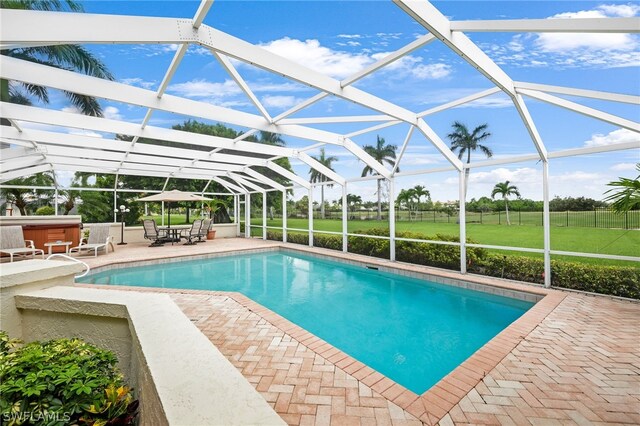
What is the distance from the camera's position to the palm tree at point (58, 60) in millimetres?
12103

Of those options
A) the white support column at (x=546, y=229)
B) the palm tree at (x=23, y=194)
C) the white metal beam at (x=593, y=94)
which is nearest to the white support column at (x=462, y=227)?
the white support column at (x=546, y=229)

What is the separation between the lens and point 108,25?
3.73m

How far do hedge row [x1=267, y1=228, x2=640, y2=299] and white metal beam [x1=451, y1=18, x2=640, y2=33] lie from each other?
5298 mm

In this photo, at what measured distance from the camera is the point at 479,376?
3.30 m

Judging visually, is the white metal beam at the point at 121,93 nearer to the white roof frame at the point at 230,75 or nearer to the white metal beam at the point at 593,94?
the white roof frame at the point at 230,75

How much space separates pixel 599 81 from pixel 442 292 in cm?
585

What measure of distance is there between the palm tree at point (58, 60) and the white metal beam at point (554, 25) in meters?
15.3

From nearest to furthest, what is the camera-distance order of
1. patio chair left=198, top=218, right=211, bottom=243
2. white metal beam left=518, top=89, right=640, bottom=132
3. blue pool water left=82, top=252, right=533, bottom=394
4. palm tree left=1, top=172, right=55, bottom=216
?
blue pool water left=82, top=252, right=533, bottom=394 < white metal beam left=518, top=89, right=640, bottom=132 < patio chair left=198, top=218, right=211, bottom=243 < palm tree left=1, top=172, right=55, bottom=216

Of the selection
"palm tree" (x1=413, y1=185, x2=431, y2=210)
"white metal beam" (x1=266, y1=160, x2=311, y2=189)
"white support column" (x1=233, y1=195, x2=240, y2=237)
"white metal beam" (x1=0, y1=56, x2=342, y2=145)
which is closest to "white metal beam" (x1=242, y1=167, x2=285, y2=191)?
"white metal beam" (x1=266, y1=160, x2=311, y2=189)

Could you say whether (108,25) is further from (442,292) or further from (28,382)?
(442,292)

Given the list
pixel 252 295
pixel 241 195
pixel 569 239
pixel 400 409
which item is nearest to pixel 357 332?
pixel 400 409

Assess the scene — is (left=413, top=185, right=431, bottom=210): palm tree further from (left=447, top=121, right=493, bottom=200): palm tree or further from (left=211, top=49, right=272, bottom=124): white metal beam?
(left=447, top=121, right=493, bottom=200): palm tree

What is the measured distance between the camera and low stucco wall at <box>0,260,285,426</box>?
1.41 metres

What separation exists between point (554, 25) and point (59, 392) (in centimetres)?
578
